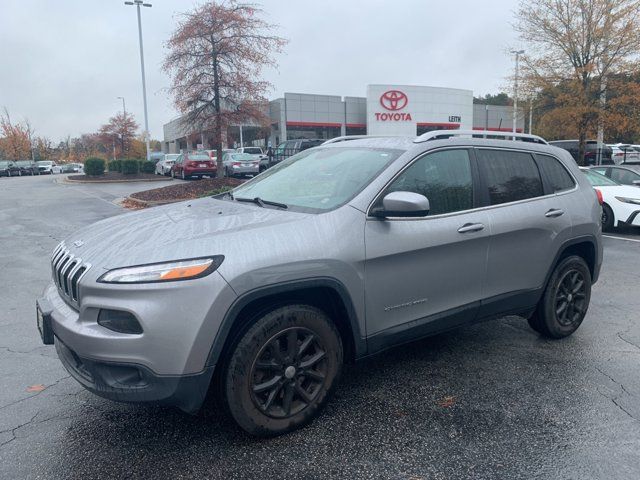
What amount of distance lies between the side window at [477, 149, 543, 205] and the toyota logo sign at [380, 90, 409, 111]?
4024 centimetres

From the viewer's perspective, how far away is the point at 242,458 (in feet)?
9.39

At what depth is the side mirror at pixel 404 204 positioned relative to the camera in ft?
10.3

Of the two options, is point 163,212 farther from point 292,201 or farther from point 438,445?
point 438,445

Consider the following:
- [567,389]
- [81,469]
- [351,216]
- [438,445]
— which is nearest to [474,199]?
[351,216]

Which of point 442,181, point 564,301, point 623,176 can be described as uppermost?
point 442,181

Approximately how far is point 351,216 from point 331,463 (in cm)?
141

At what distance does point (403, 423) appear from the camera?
323 cm

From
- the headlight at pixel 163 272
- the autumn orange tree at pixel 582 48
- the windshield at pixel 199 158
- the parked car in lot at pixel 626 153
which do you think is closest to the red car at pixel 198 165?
the windshield at pixel 199 158

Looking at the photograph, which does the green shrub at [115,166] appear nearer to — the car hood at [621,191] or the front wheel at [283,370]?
the car hood at [621,191]

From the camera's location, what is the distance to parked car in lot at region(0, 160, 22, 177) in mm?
47562

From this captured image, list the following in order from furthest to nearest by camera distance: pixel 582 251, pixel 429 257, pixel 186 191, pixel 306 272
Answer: pixel 186 191 < pixel 582 251 < pixel 429 257 < pixel 306 272

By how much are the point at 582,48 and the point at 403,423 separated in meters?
21.2

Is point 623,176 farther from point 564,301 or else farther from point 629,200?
point 564,301

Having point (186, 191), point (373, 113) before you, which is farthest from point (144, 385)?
point (373, 113)
